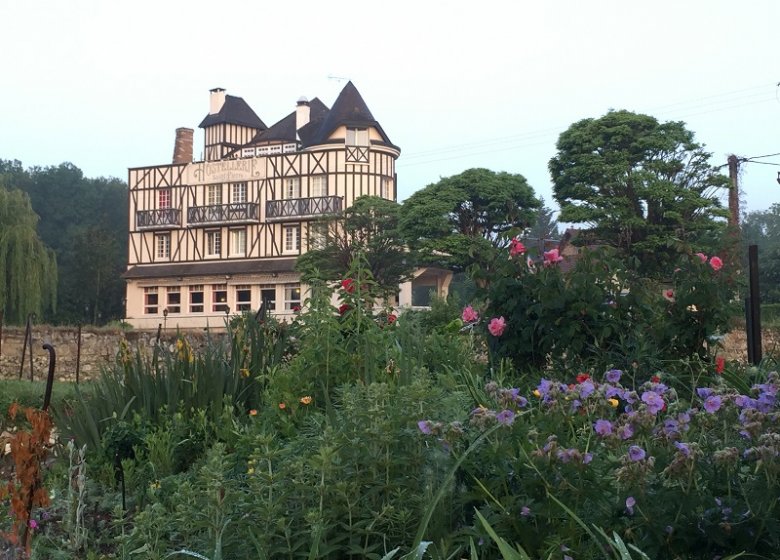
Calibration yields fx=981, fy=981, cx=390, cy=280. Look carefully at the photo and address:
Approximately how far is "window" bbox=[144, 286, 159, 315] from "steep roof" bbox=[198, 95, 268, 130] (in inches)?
347

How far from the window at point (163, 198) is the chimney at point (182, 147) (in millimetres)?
2531

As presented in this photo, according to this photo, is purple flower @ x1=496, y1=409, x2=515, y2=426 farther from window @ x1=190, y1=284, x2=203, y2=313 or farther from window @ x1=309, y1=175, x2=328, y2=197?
window @ x1=190, y1=284, x2=203, y2=313

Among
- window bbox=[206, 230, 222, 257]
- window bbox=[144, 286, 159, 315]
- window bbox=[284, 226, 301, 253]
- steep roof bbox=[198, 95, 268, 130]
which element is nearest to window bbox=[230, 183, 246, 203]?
window bbox=[206, 230, 222, 257]

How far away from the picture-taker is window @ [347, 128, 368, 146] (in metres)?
43.8

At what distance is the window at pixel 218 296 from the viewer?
148 ft

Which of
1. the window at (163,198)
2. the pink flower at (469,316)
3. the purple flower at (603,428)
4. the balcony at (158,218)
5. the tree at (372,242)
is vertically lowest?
the purple flower at (603,428)

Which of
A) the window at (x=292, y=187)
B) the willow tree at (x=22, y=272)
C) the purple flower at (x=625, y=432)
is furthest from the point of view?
the window at (x=292, y=187)

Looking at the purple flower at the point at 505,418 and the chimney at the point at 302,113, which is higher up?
the chimney at the point at 302,113

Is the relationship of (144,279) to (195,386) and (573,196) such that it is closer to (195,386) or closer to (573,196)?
(573,196)

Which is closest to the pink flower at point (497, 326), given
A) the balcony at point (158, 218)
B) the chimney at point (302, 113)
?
the balcony at point (158, 218)

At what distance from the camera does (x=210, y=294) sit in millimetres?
45688

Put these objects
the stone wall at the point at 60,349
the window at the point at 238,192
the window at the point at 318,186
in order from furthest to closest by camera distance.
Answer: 1. the window at the point at 238,192
2. the window at the point at 318,186
3. the stone wall at the point at 60,349

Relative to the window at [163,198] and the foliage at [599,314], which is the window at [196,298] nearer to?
the window at [163,198]

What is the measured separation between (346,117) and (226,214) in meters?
7.14
